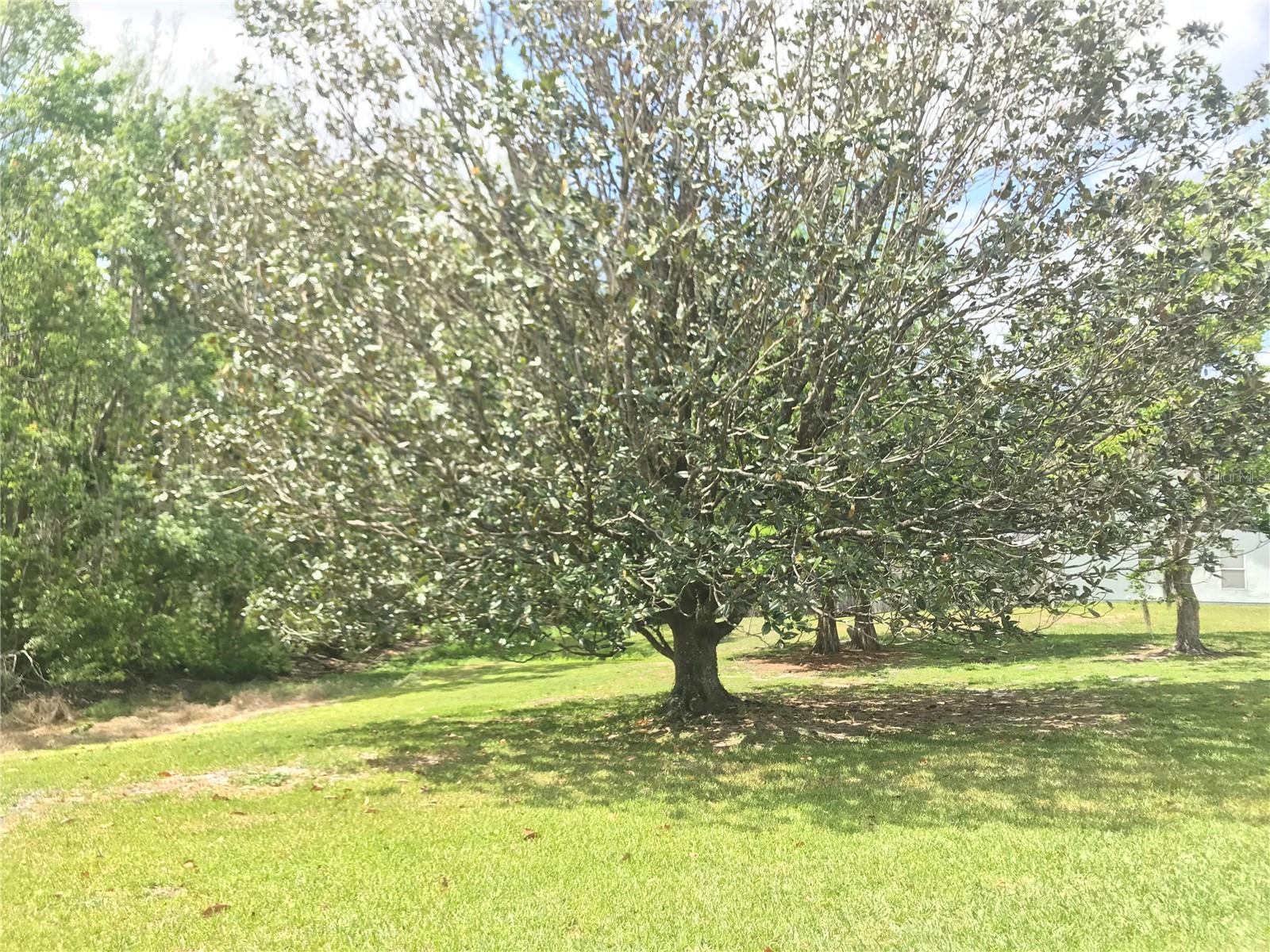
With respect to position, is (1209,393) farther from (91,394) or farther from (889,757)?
(91,394)

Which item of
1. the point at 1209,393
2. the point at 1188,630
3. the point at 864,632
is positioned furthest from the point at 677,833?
the point at 1188,630

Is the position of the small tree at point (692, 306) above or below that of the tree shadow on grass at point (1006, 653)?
above

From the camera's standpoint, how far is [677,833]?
8375 millimetres

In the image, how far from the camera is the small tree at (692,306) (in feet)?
34.5

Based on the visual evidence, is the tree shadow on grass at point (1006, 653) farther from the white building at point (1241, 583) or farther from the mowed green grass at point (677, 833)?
the mowed green grass at point (677, 833)

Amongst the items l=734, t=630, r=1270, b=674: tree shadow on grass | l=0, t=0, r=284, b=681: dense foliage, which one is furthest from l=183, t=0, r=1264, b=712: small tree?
l=734, t=630, r=1270, b=674: tree shadow on grass

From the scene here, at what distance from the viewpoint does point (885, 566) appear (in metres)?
11.7

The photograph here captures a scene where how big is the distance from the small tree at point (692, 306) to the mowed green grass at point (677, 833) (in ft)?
6.95

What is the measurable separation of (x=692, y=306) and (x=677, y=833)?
6.21 m

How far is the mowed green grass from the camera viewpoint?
20.1 ft

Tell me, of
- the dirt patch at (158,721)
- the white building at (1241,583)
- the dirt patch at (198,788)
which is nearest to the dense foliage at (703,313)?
the dirt patch at (198,788)

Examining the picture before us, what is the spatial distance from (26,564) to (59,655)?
2.20 meters

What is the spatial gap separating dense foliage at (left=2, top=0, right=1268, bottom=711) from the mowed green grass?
1.92 meters

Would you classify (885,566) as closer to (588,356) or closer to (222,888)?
(588,356)
